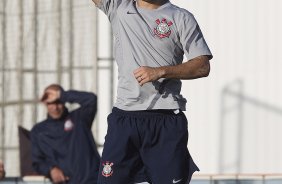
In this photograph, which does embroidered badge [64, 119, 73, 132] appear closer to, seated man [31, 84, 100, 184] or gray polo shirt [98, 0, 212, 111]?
seated man [31, 84, 100, 184]

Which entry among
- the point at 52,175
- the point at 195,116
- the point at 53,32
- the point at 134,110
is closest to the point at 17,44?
the point at 53,32

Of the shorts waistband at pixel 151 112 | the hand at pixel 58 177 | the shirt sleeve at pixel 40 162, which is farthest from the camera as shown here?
the shirt sleeve at pixel 40 162

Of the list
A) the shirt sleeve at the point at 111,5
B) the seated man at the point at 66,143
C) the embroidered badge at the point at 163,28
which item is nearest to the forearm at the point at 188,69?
the embroidered badge at the point at 163,28

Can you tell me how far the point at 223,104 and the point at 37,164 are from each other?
8.79ft

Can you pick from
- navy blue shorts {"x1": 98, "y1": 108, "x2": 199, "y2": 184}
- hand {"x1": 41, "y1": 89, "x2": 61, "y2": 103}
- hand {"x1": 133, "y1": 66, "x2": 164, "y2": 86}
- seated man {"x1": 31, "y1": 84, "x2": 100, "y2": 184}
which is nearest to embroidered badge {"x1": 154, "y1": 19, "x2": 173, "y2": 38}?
hand {"x1": 133, "y1": 66, "x2": 164, "y2": 86}

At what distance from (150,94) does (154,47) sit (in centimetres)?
25

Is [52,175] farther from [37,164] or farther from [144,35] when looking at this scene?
[144,35]

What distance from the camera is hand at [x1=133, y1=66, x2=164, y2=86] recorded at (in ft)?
20.3

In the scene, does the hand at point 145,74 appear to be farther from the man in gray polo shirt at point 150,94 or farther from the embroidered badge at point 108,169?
the embroidered badge at point 108,169

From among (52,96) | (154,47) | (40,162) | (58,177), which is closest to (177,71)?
(154,47)

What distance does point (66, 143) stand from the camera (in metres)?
9.95

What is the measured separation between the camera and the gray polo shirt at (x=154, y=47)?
6488mm

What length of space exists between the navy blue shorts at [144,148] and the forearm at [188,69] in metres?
0.30

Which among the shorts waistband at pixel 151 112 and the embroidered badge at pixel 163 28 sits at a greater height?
the embroidered badge at pixel 163 28
